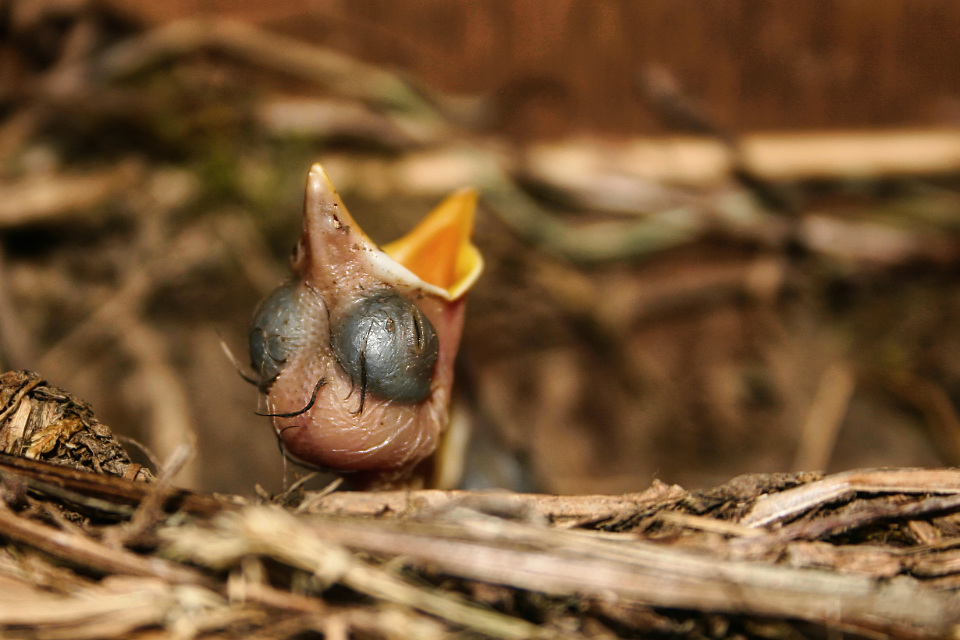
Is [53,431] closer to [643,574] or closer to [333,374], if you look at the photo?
[333,374]

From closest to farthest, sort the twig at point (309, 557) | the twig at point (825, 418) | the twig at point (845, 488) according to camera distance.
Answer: the twig at point (309, 557) → the twig at point (845, 488) → the twig at point (825, 418)

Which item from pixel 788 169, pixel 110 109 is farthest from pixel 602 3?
pixel 110 109

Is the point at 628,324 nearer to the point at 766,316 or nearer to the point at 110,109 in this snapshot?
the point at 766,316

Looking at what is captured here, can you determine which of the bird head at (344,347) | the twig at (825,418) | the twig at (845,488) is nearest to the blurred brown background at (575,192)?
the twig at (825,418)

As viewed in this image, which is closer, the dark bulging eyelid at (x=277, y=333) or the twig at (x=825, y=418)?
the dark bulging eyelid at (x=277, y=333)

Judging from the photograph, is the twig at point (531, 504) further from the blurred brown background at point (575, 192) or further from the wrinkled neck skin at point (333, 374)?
the blurred brown background at point (575, 192)

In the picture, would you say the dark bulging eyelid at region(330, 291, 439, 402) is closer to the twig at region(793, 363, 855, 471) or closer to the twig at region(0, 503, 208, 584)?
the twig at region(0, 503, 208, 584)

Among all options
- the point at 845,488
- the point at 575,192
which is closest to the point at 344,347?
the point at 845,488
